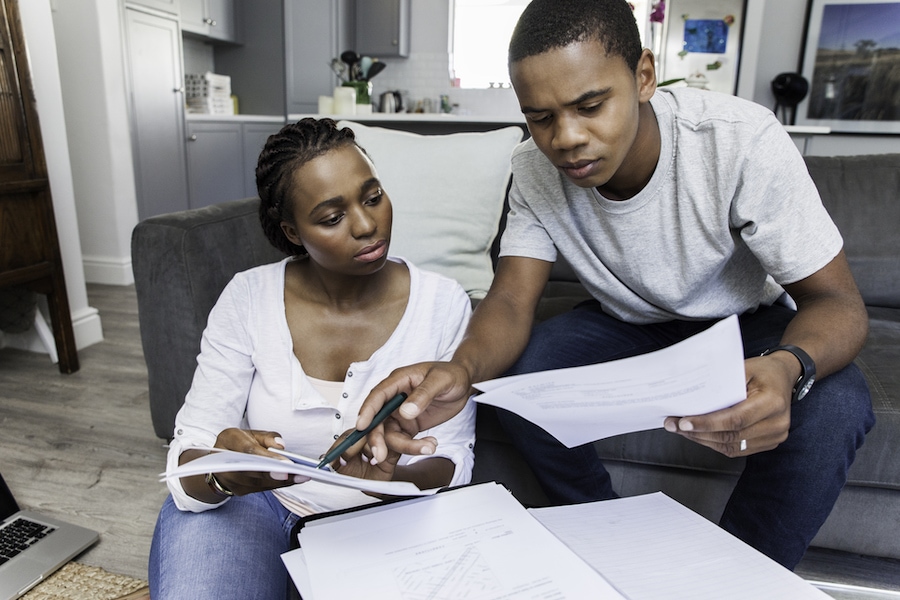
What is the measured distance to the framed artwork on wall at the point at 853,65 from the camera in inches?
147

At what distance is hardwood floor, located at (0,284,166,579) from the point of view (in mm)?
1416

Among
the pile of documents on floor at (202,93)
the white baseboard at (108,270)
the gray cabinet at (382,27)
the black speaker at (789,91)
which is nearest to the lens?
the white baseboard at (108,270)

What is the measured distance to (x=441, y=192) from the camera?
1.64 metres

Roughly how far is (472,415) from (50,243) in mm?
1897

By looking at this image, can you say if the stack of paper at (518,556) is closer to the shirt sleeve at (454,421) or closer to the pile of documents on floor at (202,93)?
the shirt sleeve at (454,421)

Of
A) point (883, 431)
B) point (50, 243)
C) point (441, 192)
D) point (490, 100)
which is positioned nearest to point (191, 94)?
point (490, 100)

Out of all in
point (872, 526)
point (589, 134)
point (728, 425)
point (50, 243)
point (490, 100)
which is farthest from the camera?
point (490, 100)

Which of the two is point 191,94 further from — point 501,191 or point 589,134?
point 589,134

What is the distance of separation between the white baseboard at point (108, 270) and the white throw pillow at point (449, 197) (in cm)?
234

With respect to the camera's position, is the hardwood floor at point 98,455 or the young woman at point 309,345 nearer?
the young woman at point 309,345

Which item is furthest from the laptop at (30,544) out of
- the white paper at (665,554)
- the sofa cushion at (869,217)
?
the sofa cushion at (869,217)

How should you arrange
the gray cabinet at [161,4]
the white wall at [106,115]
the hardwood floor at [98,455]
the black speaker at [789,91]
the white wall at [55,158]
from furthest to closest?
the black speaker at [789,91], the gray cabinet at [161,4], the white wall at [106,115], the white wall at [55,158], the hardwood floor at [98,455]

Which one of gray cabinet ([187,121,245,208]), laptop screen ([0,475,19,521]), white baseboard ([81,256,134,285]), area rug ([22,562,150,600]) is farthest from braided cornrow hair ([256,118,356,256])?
gray cabinet ([187,121,245,208])

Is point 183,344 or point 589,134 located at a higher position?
point 589,134
